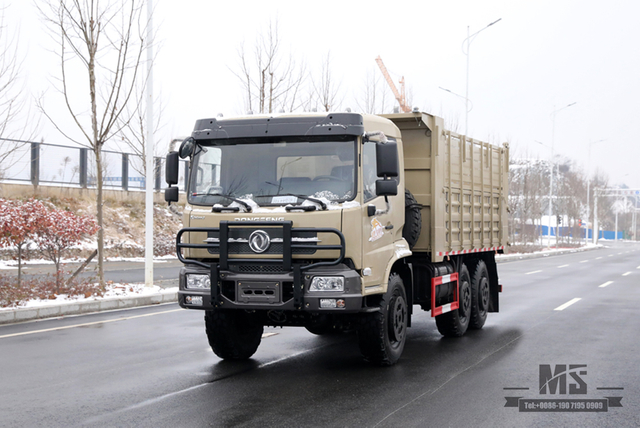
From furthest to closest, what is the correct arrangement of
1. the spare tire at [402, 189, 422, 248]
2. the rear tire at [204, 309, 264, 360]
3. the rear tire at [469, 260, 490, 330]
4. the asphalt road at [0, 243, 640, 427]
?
the rear tire at [469, 260, 490, 330]
the spare tire at [402, 189, 422, 248]
the rear tire at [204, 309, 264, 360]
the asphalt road at [0, 243, 640, 427]

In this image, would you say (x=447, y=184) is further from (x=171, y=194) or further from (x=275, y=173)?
(x=171, y=194)

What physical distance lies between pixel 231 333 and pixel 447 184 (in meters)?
3.69

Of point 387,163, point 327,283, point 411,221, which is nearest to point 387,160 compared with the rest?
point 387,163

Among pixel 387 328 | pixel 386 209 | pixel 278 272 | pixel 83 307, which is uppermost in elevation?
pixel 386 209

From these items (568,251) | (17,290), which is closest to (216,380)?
(17,290)

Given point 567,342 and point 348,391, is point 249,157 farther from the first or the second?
point 567,342

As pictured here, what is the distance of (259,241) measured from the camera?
714cm

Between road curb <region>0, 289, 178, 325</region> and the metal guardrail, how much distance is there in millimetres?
12567

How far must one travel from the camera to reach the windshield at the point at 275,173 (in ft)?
23.9

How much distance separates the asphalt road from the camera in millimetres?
5895

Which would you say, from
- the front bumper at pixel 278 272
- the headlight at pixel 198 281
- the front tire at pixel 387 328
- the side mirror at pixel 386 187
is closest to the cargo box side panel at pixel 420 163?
the front tire at pixel 387 328

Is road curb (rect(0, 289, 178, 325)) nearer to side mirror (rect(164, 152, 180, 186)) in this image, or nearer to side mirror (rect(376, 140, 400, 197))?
side mirror (rect(164, 152, 180, 186))

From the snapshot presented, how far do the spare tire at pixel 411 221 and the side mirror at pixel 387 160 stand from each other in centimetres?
171

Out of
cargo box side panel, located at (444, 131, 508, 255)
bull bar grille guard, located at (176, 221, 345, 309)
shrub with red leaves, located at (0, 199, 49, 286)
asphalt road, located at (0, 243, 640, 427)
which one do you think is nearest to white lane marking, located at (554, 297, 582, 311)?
asphalt road, located at (0, 243, 640, 427)
